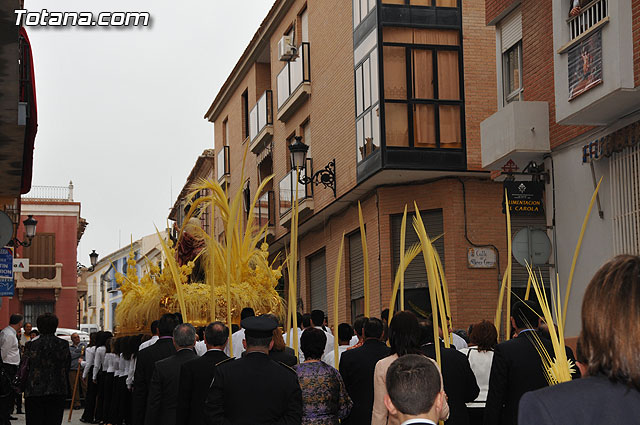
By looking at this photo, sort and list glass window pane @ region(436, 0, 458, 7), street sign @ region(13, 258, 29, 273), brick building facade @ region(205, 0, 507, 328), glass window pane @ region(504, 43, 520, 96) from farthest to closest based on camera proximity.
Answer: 1. street sign @ region(13, 258, 29, 273)
2. glass window pane @ region(436, 0, 458, 7)
3. brick building facade @ region(205, 0, 507, 328)
4. glass window pane @ region(504, 43, 520, 96)

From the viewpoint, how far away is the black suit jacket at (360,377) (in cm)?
762

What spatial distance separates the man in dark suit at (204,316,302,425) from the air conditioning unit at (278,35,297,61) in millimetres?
21992

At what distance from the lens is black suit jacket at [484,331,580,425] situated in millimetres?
7062

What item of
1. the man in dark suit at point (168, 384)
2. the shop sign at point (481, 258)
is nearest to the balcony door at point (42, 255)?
the shop sign at point (481, 258)

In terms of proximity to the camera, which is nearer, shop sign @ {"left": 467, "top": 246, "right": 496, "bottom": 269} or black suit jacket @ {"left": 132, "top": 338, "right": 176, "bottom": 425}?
black suit jacket @ {"left": 132, "top": 338, "right": 176, "bottom": 425}

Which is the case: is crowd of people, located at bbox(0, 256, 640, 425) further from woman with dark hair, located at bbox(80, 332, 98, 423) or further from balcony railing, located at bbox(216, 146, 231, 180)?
balcony railing, located at bbox(216, 146, 231, 180)

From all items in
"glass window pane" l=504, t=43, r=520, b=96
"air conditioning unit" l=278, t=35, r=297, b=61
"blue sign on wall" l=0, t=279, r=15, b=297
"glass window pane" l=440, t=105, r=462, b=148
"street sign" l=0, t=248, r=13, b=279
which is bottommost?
"blue sign on wall" l=0, t=279, r=15, b=297

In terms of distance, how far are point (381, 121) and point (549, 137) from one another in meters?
4.97

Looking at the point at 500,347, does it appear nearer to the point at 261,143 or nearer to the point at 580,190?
the point at 580,190

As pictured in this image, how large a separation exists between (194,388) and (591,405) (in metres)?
5.54

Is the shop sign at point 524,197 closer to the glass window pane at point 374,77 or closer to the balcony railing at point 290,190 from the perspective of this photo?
the glass window pane at point 374,77

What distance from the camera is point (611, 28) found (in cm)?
1339

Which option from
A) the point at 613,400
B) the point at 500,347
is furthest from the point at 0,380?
the point at 613,400

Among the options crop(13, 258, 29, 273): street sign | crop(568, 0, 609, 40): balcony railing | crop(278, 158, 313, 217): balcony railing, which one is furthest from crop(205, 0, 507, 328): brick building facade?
crop(13, 258, 29, 273): street sign
